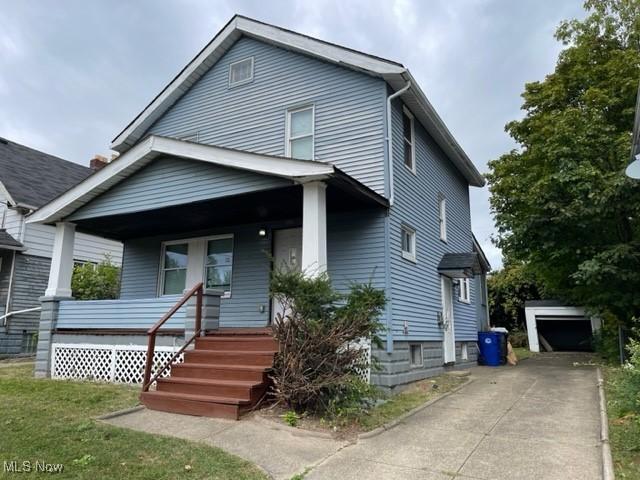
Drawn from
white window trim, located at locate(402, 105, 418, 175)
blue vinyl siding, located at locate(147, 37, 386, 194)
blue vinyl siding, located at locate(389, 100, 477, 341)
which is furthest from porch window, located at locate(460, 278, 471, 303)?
blue vinyl siding, located at locate(147, 37, 386, 194)

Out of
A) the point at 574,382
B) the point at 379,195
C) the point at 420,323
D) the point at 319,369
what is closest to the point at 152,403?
the point at 319,369

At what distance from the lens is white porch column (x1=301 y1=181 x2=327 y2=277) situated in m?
7.00

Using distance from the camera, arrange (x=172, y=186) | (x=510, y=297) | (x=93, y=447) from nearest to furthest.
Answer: (x=93, y=447) < (x=172, y=186) < (x=510, y=297)

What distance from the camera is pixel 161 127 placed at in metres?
12.3

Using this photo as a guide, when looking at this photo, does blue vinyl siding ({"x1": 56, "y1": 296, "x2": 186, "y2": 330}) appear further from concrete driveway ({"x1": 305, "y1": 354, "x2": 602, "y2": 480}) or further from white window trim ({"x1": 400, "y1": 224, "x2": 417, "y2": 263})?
concrete driveway ({"x1": 305, "y1": 354, "x2": 602, "y2": 480})

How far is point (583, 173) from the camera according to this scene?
11.5m

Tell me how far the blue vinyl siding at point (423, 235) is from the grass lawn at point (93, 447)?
476cm

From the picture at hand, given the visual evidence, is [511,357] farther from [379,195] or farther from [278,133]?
[278,133]

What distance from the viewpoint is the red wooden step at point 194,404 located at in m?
5.82

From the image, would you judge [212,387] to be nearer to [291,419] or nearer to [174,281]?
[291,419]

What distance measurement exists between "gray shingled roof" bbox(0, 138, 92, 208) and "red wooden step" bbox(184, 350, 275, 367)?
1032 centimetres

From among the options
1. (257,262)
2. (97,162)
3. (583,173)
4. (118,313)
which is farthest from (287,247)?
(97,162)

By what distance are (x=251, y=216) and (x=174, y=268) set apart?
119 inches

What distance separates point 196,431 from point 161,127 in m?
9.17
